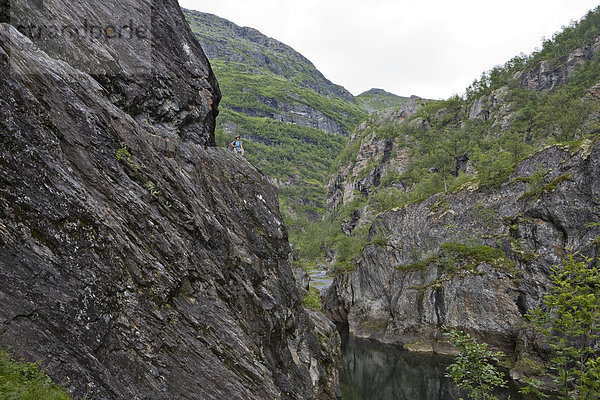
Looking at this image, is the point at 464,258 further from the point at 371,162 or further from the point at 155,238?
the point at 371,162

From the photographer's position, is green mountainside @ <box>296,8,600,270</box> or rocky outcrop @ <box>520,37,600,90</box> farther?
rocky outcrop @ <box>520,37,600,90</box>

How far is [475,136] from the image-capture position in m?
112

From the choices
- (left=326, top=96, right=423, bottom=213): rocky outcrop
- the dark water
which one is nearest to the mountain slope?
the dark water

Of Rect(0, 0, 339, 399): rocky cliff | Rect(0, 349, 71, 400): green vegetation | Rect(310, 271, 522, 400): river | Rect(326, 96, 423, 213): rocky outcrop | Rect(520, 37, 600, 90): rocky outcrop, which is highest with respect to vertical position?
Rect(520, 37, 600, 90): rocky outcrop

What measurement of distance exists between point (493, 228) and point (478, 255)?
5.51m

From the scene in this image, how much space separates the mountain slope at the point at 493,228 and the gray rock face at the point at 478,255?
Answer: 14cm

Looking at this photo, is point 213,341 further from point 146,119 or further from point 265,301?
point 146,119

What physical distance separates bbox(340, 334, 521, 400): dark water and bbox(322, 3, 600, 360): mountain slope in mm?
4504

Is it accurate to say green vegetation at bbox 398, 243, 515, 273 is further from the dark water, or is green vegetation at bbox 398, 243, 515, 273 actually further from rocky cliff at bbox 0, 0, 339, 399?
rocky cliff at bbox 0, 0, 339, 399

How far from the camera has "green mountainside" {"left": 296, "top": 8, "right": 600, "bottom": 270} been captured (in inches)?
2876

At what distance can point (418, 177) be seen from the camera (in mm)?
116688

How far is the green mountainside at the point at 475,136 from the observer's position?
73.1 metres

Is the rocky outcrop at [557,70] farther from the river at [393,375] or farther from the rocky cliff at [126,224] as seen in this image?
the rocky cliff at [126,224]

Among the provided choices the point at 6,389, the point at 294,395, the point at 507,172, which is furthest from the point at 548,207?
→ the point at 6,389
